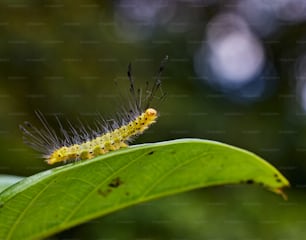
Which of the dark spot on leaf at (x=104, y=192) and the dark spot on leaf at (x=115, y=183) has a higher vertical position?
the dark spot on leaf at (x=115, y=183)

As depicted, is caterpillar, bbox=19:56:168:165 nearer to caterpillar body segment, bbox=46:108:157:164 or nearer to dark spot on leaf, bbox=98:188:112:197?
caterpillar body segment, bbox=46:108:157:164

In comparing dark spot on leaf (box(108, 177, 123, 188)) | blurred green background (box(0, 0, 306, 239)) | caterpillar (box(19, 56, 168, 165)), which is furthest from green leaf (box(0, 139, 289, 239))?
blurred green background (box(0, 0, 306, 239))

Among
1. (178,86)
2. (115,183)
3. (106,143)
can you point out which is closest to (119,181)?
(115,183)

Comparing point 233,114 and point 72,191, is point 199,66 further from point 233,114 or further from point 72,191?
point 72,191

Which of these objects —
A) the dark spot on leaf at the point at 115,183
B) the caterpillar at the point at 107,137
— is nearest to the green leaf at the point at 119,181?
the dark spot on leaf at the point at 115,183

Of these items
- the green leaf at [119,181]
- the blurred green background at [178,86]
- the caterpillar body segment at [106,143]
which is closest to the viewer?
the green leaf at [119,181]

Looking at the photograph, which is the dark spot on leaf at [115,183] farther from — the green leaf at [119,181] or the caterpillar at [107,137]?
the caterpillar at [107,137]
